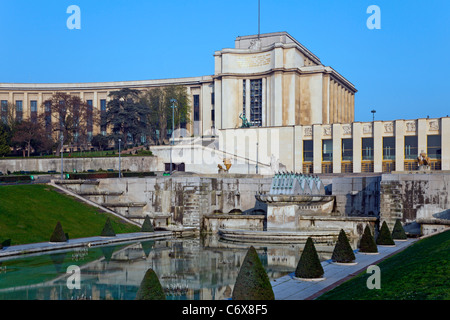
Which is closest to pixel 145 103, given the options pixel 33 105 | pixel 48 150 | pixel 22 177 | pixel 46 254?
pixel 48 150

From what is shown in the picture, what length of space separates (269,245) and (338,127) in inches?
1723

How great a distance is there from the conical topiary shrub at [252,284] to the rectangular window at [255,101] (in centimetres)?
9037

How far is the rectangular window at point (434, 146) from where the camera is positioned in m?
70.9

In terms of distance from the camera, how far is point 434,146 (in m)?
71.2

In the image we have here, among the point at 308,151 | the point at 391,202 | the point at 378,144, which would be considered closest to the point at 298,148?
the point at 308,151

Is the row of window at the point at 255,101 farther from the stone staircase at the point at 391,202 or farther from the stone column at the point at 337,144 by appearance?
the stone staircase at the point at 391,202

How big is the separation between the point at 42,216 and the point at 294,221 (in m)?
20.2

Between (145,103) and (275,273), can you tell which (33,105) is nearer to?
(145,103)

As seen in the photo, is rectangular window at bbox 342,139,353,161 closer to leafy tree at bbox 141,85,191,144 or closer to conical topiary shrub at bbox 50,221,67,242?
leafy tree at bbox 141,85,191,144

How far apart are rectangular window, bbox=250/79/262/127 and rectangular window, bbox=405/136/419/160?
3796 centimetres

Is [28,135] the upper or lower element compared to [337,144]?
upper

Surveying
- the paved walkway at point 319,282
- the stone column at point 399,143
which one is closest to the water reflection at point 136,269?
the paved walkway at point 319,282

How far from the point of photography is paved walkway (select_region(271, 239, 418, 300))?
18.2 metres

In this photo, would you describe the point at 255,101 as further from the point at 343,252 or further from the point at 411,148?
the point at 343,252
